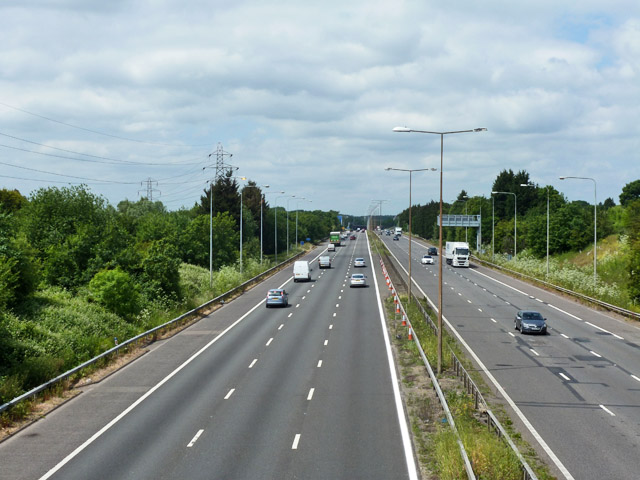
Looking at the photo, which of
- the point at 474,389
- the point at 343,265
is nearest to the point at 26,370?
the point at 474,389

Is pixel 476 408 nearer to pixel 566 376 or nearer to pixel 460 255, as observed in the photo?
pixel 566 376

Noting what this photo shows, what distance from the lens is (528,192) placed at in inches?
5566

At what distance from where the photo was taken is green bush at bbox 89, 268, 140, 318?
38.9m

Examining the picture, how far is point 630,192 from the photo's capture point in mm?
147375

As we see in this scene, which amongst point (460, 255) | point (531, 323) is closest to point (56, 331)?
point (531, 323)

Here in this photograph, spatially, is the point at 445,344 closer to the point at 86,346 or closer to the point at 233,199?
the point at 86,346

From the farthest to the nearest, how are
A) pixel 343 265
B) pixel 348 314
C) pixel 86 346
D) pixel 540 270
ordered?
pixel 343 265, pixel 540 270, pixel 348 314, pixel 86 346

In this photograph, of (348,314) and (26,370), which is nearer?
(26,370)

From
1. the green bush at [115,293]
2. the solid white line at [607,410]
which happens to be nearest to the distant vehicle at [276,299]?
the green bush at [115,293]

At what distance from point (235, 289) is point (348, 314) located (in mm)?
16208

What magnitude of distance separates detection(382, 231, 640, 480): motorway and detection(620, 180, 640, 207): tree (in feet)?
346

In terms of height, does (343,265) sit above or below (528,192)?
below

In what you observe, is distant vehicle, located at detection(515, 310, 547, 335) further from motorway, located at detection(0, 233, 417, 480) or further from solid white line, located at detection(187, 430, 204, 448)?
solid white line, located at detection(187, 430, 204, 448)

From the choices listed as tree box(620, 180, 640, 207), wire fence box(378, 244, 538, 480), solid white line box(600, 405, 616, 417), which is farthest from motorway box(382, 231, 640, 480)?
tree box(620, 180, 640, 207)
